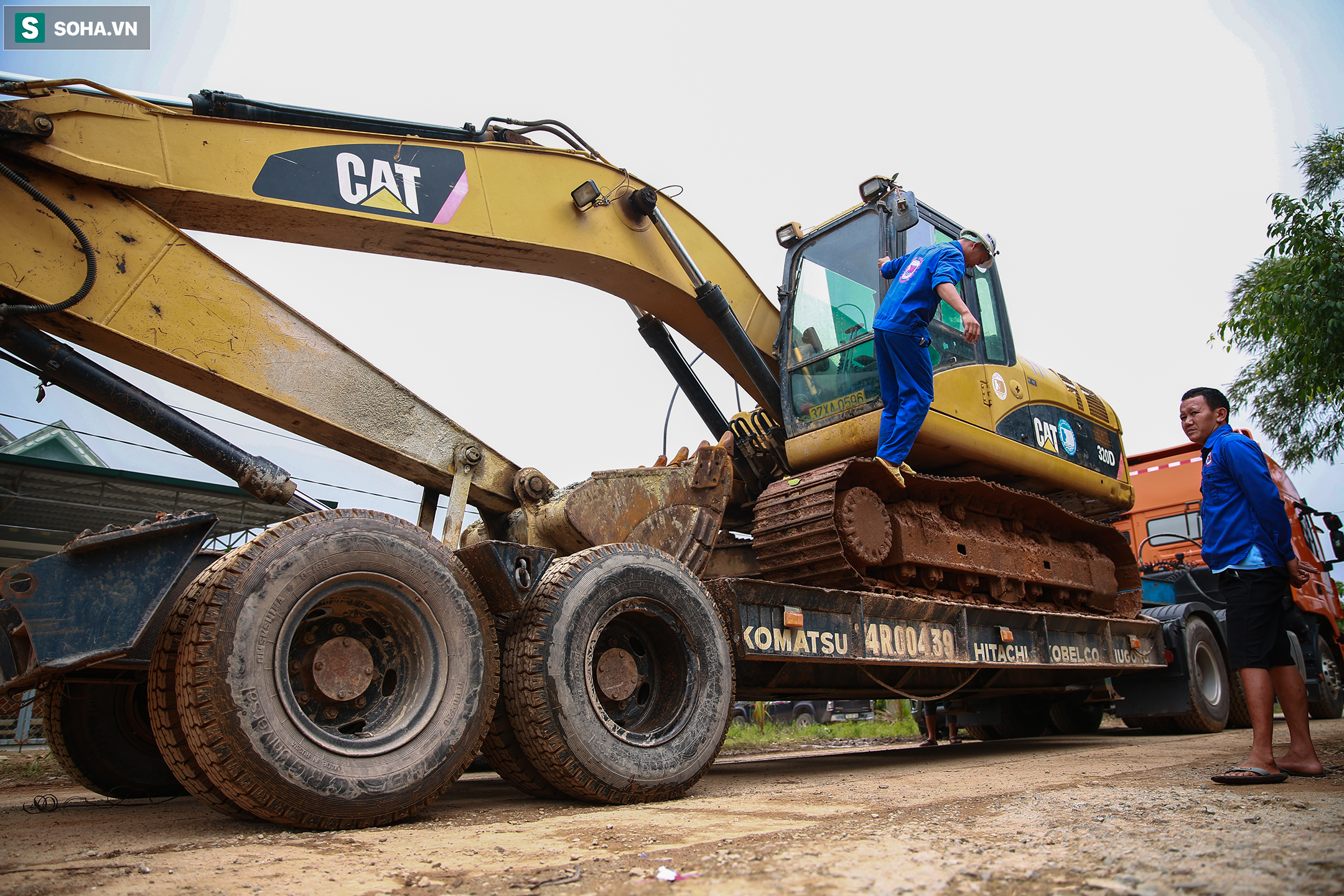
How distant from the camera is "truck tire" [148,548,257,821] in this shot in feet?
9.78

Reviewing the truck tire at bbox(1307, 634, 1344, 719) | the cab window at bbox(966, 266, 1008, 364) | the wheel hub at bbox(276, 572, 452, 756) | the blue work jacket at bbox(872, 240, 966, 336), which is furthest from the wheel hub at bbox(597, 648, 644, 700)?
the truck tire at bbox(1307, 634, 1344, 719)

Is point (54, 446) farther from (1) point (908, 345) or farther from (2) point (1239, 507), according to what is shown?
(2) point (1239, 507)

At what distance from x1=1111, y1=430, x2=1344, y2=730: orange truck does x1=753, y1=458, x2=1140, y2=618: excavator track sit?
44.8 inches

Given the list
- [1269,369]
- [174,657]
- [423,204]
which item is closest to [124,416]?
[174,657]

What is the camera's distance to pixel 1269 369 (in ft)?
39.9

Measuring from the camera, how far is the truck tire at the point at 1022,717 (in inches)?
390

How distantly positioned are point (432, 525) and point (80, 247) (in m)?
1.98

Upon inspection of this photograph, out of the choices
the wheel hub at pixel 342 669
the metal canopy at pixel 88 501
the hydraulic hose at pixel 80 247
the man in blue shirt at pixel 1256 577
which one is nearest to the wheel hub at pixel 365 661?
the wheel hub at pixel 342 669

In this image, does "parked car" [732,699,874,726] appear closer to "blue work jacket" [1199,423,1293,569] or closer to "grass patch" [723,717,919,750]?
"grass patch" [723,717,919,750]

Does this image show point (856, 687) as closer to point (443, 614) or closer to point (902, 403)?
point (902, 403)

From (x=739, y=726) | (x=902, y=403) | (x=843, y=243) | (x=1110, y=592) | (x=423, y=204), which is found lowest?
(x=739, y=726)

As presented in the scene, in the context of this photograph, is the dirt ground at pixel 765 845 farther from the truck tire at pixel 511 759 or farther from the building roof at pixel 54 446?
the building roof at pixel 54 446

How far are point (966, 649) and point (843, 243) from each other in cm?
306

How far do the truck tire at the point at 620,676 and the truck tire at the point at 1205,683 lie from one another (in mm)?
6426
